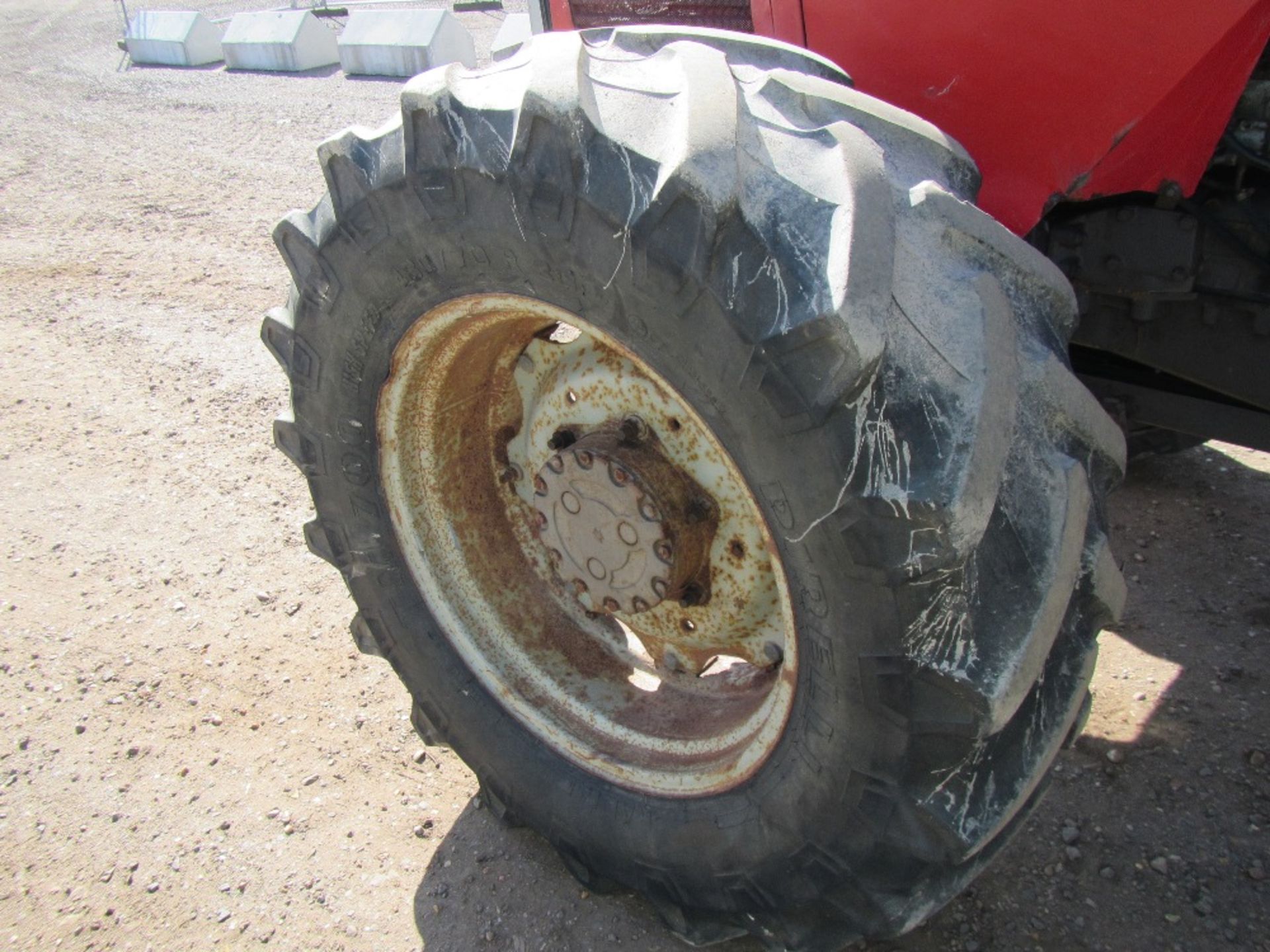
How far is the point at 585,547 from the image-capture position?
206cm

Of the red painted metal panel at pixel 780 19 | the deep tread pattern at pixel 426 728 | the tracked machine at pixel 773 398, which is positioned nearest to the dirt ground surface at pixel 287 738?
the deep tread pattern at pixel 426 728

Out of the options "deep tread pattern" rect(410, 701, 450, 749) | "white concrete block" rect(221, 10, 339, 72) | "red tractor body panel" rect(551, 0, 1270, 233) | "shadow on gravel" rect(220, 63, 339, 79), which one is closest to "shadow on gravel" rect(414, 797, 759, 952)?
"deep tread pattern" rect(410, 701, 450, 749)

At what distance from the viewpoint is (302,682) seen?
2.92m

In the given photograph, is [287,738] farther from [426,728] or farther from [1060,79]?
[1060,79]

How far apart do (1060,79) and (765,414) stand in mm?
749

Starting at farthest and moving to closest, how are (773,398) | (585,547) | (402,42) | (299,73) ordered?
(299,73) → (402,42) → (585,547) → (773,398)

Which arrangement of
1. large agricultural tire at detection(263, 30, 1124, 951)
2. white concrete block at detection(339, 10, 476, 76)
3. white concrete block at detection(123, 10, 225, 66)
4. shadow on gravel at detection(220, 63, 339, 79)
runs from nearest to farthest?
1. large agricultural tire at detection(263, 30, 1124, 951)
2. white concrete block at detection(339, 10, 476, 76)
3. shadow on gravel at detection(220, 63, 339, 79)
4. white concrete block at detection(123, 10, 225, 66)

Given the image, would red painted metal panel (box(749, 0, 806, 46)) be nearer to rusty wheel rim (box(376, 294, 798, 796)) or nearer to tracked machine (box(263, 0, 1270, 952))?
tracked machine (box(263, 0, 1270, 952))

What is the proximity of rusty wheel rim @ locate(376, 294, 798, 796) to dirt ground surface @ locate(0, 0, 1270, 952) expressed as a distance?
40cm

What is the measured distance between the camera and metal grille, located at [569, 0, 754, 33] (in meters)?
2.27

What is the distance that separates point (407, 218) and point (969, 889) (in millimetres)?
1678

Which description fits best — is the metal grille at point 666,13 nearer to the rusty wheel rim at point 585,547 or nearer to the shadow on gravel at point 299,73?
the rusty wheel rim at point 585,547

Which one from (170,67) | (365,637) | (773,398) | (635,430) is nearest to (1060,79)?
(773,398)

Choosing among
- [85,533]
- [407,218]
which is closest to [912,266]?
[407,218]
